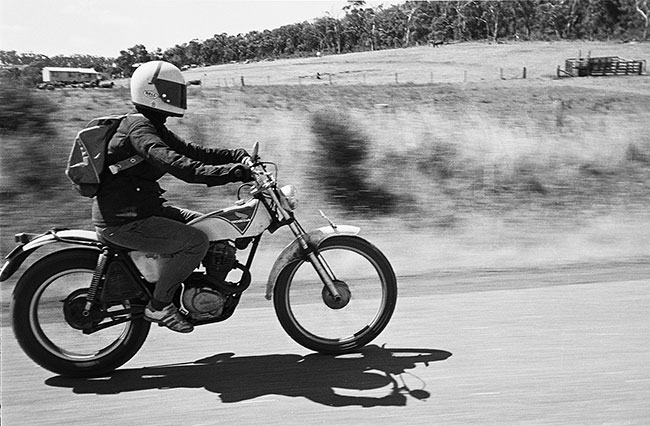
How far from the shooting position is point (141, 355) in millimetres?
4672

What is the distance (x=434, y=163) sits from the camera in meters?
11.4

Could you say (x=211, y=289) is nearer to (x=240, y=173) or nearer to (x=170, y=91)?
(x=240, y=173)

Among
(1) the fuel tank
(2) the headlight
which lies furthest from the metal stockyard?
(1) the fuel tank

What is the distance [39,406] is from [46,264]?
0.83 meters

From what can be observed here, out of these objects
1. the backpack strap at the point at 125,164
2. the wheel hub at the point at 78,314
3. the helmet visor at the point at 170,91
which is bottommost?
the wheel hub at the point at 78,314

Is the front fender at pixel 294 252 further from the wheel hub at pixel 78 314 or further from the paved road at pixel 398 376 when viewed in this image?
the wheel hub at pixel 78 314

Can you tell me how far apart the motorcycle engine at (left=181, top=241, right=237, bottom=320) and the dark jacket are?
1.41 feet

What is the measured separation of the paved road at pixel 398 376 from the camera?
12.5 feet

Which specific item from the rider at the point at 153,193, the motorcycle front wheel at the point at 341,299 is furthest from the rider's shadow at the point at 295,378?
the rider at the point at 153,193

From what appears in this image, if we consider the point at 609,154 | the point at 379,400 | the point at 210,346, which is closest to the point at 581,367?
the point at 379,400

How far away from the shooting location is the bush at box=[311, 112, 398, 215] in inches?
387

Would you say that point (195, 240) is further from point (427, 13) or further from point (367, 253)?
point (427, 13)

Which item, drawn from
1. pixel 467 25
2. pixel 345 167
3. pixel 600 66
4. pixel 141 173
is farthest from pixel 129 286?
pixel 467 25

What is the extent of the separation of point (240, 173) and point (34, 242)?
131 cm
